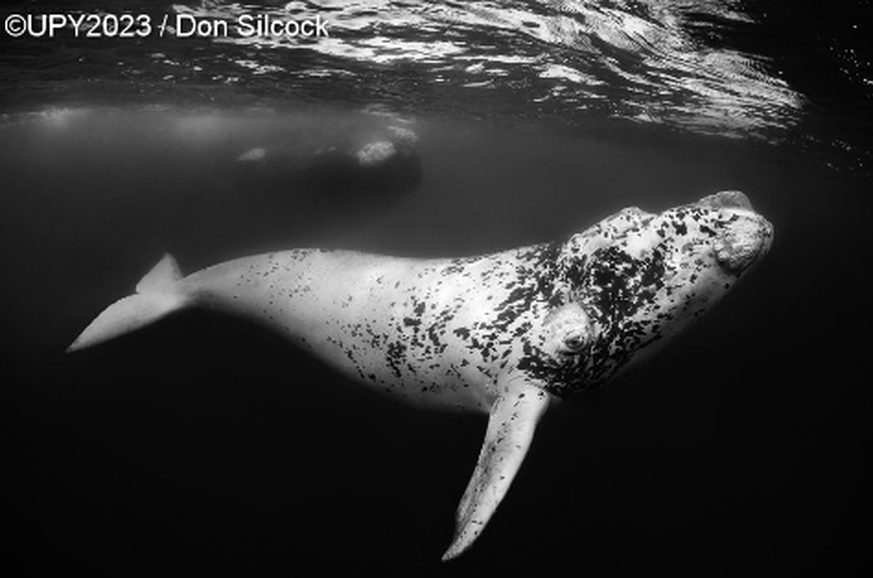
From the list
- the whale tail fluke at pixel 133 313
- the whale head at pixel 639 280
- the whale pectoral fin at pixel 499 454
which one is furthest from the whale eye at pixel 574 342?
the whale tail fluke at pixel 133 313

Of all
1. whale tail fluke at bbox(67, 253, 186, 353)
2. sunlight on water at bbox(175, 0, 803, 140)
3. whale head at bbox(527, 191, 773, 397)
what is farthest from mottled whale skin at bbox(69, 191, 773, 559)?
sunlight on water at bbox(175, 0, 803, 140)

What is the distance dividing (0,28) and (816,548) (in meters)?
15.7

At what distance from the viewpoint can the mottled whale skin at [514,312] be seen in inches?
140

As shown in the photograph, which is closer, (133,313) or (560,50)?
(133,313)

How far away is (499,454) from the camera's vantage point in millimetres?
3461

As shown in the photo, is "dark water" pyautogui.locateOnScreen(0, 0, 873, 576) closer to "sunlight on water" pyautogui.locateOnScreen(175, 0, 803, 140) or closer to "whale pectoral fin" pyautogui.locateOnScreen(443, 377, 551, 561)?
"sunlight on water" pyautogui.locateOnScreen(175, 0, 803, 140)

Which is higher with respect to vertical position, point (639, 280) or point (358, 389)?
point (639, 280)

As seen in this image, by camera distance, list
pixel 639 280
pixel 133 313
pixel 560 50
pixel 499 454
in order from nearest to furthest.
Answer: pixel 499 454, pixel 639 280, pixel 133 313, pixel 560 50

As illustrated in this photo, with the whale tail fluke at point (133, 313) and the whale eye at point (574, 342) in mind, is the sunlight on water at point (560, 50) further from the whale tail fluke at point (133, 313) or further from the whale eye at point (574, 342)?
the whale eye at point (574, 342)

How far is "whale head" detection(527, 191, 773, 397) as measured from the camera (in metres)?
3.55

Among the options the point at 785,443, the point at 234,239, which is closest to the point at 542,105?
the point at 234,239

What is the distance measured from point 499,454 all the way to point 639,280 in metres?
1.59

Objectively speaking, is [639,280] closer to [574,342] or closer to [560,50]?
[574,342]

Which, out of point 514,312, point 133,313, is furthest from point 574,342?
point 133,313
